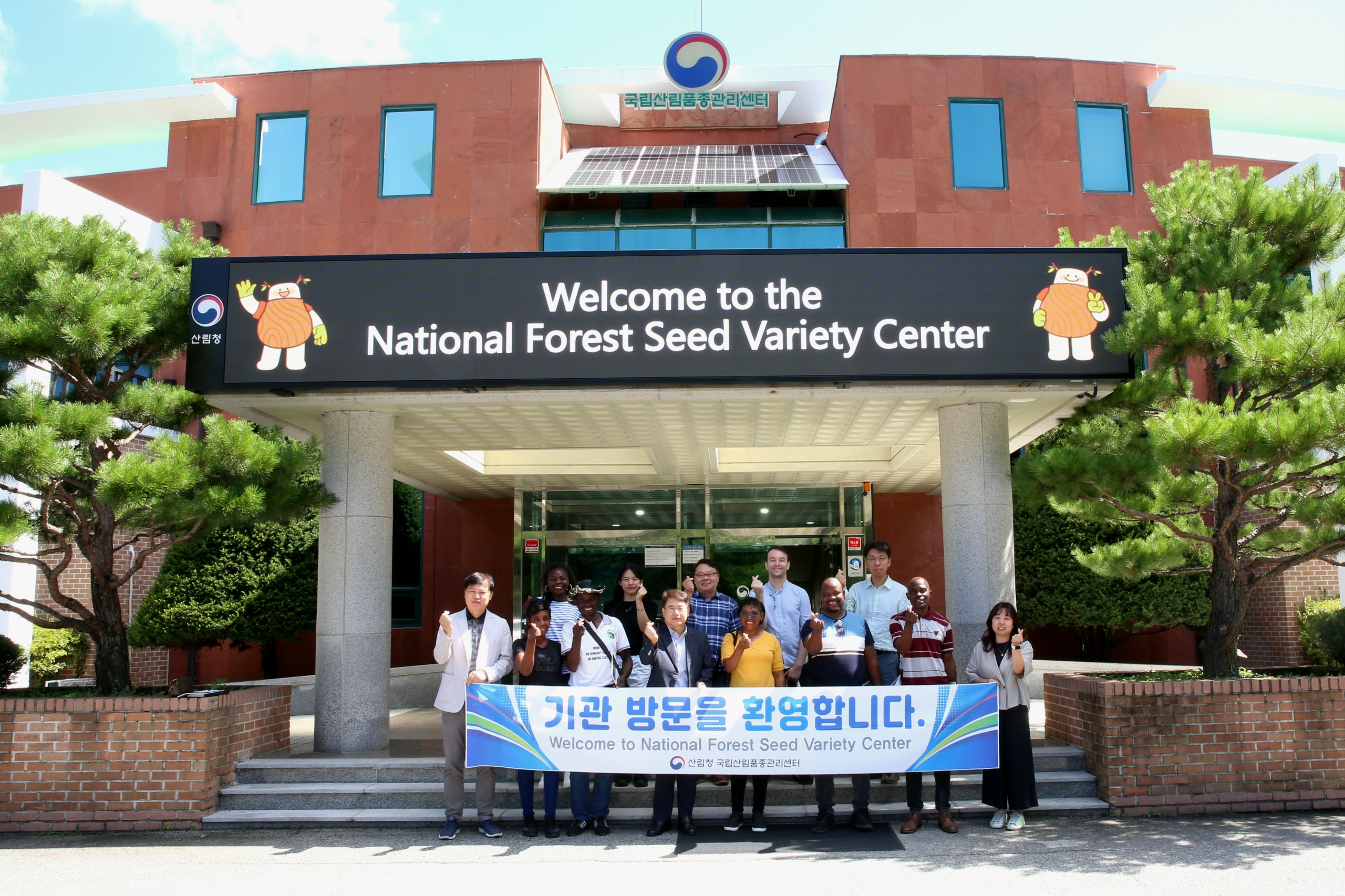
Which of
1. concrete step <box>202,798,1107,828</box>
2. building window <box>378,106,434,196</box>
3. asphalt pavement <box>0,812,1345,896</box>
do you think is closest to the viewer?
asphalt pavement <box>0,812,1345,896</box>

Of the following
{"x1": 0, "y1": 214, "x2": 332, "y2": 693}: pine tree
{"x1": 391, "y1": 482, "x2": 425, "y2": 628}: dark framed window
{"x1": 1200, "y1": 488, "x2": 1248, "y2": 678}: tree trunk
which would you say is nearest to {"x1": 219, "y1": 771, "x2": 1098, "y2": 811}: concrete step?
{"x1": 1200, "y1": 488, "x2": 1248, "y2": 678}: tree trunk

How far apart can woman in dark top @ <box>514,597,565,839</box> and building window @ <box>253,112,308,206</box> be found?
1556cm

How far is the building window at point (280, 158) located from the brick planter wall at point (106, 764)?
1447 cm

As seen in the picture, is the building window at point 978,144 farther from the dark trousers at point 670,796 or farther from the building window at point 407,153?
the dark trousers at point 670,796

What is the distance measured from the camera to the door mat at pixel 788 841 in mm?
6477

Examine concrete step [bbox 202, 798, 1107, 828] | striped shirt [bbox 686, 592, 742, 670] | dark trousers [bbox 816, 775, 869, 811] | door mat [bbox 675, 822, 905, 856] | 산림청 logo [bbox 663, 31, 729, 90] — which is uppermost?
산림청 logo [bbox 663, 31, 729, 90]

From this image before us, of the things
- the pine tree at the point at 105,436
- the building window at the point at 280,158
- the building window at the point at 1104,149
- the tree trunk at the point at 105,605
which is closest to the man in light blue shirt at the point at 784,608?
the pine tree at the point at 105,436

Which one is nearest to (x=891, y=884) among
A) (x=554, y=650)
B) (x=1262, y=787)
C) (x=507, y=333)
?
(x=554, y=650)

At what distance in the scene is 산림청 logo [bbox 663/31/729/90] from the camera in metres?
21.8

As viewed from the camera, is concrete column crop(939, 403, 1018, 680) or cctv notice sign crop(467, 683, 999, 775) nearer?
cctv notice sign crop(467, 683, 999, 775)

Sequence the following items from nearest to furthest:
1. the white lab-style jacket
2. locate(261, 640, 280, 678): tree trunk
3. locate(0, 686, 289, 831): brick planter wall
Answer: the white lab-style jacket < locate(0, 686, 289, 831): brick planter wall < locate(261, 640, 280, 678): tree trunk

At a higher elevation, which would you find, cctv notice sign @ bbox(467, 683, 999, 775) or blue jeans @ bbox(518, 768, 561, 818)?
cctv notice sign @ bbox(467, 683, 999, 775)

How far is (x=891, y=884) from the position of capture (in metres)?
5.70

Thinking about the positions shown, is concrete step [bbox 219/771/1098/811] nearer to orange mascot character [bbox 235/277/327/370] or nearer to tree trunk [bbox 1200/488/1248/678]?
tree trunk [bbox 1200/488/1248/678]
